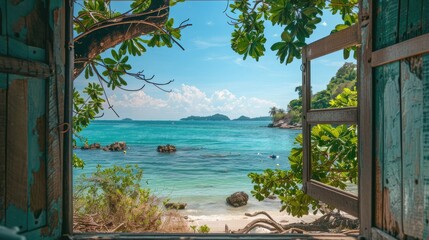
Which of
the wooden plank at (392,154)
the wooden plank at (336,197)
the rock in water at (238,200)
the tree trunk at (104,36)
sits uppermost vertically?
the tree trunk at (104,36)

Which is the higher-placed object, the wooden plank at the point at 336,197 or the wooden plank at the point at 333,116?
the wooden plank at the point at 333,116

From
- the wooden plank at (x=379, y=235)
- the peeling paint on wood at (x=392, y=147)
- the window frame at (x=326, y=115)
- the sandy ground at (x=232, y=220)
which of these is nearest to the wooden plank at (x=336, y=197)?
the window frame at (x=326, y=115)

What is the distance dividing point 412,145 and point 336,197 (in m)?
1.05

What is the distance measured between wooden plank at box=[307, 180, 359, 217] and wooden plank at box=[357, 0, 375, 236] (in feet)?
0.50

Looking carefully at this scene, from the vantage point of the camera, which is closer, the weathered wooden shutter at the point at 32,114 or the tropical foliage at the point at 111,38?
the weathered wooden shutter at the point at 32,114

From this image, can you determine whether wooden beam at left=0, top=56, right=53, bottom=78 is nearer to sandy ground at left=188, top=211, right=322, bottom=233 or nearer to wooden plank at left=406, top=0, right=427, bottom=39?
wooden plank at left=406, top=0, right=427, bottom=39

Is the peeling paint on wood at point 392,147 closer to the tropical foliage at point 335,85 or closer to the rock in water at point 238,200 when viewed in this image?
the rock in water at point 238,200

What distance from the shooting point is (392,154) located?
1.81 metres

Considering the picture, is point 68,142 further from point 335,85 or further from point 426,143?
point 335,85

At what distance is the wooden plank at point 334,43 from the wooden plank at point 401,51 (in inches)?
12.4

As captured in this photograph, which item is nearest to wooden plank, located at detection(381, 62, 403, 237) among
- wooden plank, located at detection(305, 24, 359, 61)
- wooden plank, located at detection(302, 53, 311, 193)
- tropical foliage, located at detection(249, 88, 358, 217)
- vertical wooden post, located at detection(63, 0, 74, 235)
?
wooden plank, located at detection(305, 24, 359, 61)

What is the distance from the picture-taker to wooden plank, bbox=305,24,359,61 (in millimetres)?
2320

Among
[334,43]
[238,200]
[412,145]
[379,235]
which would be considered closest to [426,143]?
[412,145]

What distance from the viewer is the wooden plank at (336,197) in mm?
2321
